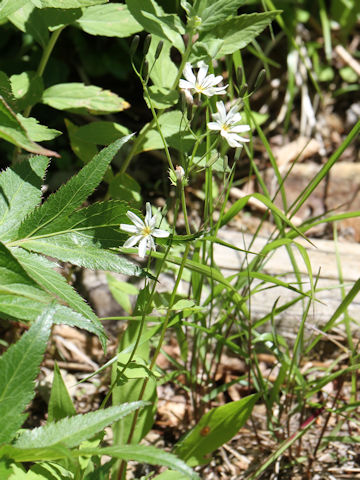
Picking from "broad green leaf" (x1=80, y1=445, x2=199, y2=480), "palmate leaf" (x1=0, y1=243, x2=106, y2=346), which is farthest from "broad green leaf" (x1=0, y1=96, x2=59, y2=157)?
"broad green leaf" (x1=80, y1=445, x2=199, y2=480)

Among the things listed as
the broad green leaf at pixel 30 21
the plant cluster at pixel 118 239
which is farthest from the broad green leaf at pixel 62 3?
the broad green leaf at pixel 30 21

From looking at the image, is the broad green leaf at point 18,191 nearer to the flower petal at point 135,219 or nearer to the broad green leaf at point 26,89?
the flower petal at point 135,219

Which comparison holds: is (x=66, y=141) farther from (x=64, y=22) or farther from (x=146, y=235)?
(x=146, y=235)

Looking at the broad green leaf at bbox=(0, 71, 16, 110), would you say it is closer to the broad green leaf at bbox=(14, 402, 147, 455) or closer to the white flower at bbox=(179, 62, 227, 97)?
the white flower at bbox=(179, 62, 227, 97)

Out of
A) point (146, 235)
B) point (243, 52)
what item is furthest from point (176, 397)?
point (243, 52)

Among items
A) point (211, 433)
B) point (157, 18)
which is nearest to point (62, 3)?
point (157, 18)

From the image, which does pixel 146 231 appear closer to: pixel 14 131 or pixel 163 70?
pixel 14 131
